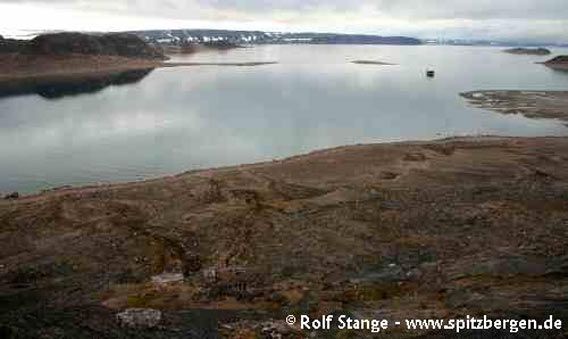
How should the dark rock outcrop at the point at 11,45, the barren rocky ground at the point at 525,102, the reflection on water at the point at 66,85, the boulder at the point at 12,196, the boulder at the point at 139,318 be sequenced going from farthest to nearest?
the dark rock outcrop at the point at 11,45
the reflection on water at the point at 66,85
the barren rocky ground at the point at 525,102
the boulder at the point at 12,196
the boulder at the point at 139,318

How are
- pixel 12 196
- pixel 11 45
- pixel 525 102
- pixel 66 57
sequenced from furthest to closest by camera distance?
pixel 66 57 < pixel 11 45 < pixel 525 102 < pixel 12 196

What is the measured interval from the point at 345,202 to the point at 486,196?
17.4 ft

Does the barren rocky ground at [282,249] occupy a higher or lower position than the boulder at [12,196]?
higher

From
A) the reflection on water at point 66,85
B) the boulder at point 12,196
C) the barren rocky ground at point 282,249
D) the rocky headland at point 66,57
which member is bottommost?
the boulder at point 12,196

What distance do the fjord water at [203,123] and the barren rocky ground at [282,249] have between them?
25.1ft

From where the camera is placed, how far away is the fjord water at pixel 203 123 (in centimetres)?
3506

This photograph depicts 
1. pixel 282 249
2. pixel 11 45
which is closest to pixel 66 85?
pixel 11 45

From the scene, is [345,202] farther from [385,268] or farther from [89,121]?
[89,121]

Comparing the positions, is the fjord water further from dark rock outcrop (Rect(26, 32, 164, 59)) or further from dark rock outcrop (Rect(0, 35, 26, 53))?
dark rock outcrop (Rect(26, 32, 164, 59))

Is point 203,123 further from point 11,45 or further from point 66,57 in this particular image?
point 11,45

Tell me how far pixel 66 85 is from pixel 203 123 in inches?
1504

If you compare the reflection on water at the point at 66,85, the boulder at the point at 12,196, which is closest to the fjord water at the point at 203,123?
the reflection on water at the point at 66,85

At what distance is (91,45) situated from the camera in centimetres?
11806

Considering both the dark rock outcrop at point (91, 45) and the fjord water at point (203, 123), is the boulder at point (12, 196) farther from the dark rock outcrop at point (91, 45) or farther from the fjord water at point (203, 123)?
the dark rock outcrop at point (91, 45)
